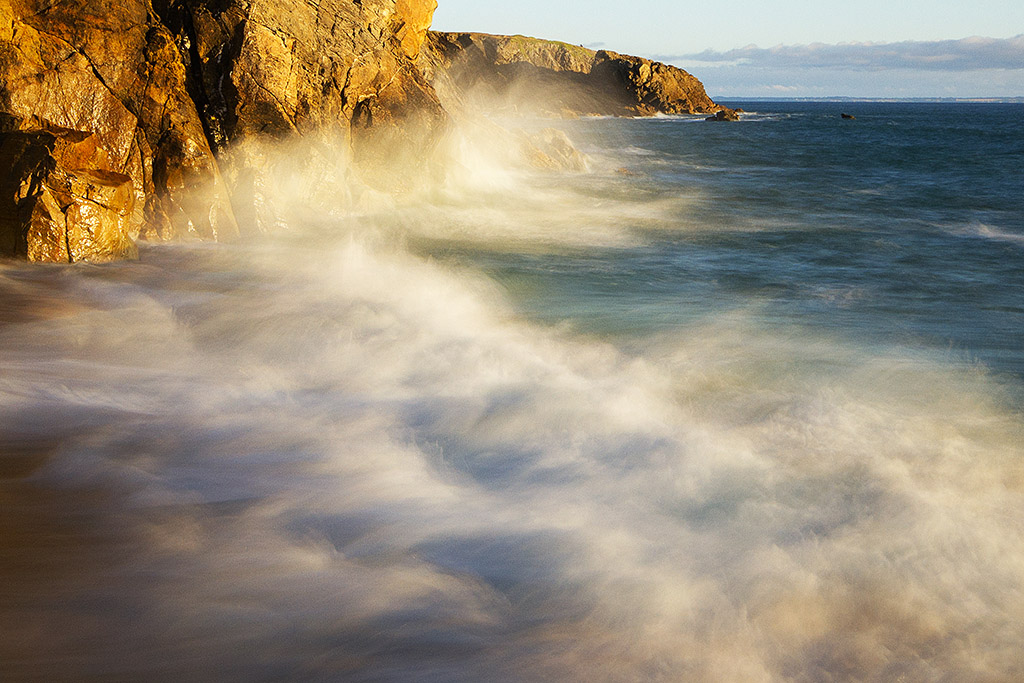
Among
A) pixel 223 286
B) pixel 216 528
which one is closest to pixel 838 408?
pixel 216 528

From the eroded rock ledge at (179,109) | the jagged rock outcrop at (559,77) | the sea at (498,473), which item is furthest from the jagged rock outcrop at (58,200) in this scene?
the jagged rock outcrop at (559,77)

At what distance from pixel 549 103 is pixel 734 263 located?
280 feet

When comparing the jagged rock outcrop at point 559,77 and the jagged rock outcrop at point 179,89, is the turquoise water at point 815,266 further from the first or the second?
the jagged rock outcrop at point 559,77

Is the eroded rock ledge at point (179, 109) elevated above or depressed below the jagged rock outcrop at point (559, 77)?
below

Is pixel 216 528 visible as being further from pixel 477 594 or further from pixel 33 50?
pixel 33 50

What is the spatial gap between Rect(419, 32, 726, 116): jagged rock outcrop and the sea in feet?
281

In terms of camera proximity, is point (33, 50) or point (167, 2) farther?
point (167, 2)

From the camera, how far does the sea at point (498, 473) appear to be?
2.94 meters

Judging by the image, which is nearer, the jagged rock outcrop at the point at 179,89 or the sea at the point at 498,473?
the sea at the point at 498,473

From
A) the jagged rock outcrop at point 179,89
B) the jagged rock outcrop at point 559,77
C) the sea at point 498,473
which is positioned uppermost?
the jagged rock outcrop at point 559,77

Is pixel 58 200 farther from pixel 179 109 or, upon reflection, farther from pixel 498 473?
pixel 498 473

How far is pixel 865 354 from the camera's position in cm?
689

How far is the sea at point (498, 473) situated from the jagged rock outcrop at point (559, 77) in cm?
8561

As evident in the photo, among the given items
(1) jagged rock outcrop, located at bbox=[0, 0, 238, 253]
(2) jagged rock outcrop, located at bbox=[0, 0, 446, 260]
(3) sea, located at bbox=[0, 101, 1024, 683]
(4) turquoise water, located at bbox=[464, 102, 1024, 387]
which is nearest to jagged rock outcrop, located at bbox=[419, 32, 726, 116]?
(4) turquoise water, located at bbox=[464, 102, 1024, 387]
